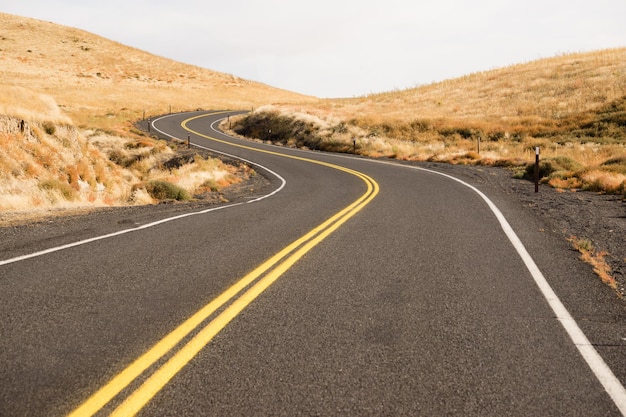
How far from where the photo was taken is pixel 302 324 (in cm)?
Answer: 401

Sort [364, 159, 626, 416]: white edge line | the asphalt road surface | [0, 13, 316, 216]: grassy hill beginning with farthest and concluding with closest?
[0, 13, 316, 216]: grassy hill, [364, 159, 626, 416]: white edge line, the asphalt road surface

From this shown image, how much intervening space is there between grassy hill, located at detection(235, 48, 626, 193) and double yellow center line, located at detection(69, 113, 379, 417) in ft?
38.6

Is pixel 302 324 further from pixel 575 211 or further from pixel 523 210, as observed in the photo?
pixel 575 211

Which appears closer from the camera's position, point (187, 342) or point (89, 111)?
point (187, 342)

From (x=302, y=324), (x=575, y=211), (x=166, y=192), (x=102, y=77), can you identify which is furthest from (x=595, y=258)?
(x=102, y=77)

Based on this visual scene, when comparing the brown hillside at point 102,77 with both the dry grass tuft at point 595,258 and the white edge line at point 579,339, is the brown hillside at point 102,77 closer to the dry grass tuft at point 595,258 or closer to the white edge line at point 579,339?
the dry grass tuft at point 595,258

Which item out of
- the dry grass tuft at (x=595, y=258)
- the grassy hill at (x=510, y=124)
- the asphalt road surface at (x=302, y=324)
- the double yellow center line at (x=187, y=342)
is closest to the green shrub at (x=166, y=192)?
the asphalt road surface at (x=302, y=324)

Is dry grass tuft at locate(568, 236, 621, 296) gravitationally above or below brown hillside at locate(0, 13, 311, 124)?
below

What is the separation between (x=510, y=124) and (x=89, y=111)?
134 ft

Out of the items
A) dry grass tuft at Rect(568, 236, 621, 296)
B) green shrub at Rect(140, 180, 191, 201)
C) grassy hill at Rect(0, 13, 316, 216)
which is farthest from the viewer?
green shrub at Rect(140, 180, 191, 201)

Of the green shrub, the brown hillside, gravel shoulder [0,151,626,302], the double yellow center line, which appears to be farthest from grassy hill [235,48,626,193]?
the brown hillside

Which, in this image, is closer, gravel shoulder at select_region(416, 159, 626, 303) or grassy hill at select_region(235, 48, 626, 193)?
gravel shoulder at select_region(416, 159, 626, 303)

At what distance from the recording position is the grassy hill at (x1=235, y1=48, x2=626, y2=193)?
22266mm

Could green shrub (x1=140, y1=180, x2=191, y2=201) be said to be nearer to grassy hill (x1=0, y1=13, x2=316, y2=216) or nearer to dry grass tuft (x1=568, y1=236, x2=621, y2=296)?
grassy hill (x1=0, y1=13, x2=316, y2=216)
